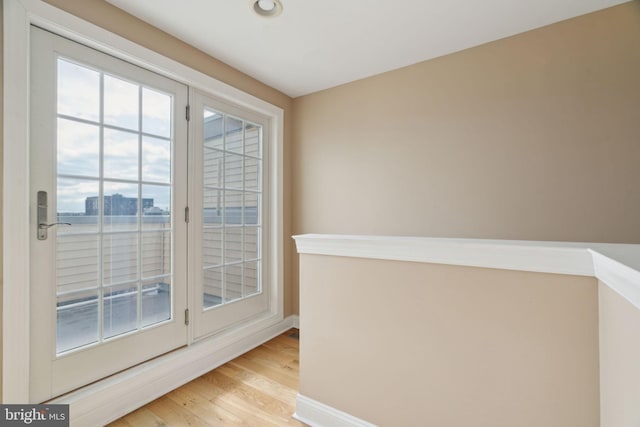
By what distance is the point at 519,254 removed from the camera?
3.40 ft

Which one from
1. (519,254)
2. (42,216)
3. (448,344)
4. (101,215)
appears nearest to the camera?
(519,254)

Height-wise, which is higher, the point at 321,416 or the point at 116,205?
the point at 116,205

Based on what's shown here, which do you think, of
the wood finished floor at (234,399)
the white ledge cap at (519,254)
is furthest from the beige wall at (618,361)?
the wood finished floor at (234,399)

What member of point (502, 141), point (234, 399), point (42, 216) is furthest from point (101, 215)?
point (502, 141)

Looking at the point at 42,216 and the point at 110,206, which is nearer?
the point at 42,216

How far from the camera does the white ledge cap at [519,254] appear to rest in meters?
0.70

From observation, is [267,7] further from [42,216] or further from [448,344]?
[448,344]

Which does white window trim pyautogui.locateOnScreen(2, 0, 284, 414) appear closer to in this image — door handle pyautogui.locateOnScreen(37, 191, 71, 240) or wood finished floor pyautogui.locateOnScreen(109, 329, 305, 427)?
door handle pyautogui.locateOnScreen(37, 191, 71, 240)

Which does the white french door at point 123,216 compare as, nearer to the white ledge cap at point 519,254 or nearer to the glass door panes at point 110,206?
the glass door panes at point 110,206

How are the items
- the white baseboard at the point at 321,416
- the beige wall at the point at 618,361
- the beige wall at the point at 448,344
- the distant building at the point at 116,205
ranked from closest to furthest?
the beige wall at the point at 618,361, the beige wall at the point at 448,344, the white baseboard at the point at 321,416, the distant building at the point at 116,205

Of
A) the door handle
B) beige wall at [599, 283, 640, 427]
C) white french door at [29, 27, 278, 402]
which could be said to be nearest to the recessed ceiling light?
white french door at [29, 27, 278, 402]

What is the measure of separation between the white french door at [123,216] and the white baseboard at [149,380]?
0.24 feet

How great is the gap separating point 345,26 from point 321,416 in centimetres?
237

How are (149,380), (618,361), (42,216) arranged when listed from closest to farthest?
(618,361) → (42,216) → (149,380)
